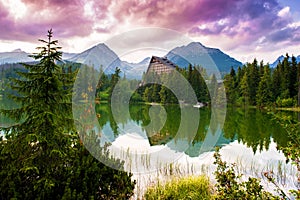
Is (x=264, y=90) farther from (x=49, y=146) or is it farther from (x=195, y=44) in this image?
(x=49, y=146)

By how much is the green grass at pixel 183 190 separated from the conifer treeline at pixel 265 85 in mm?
28051

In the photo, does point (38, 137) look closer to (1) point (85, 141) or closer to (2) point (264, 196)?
(1) point (85, 141)

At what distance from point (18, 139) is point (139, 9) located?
11.6 ft

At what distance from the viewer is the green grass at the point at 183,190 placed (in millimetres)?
4281

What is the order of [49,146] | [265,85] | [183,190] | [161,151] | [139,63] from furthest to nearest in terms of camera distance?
[265,85] < [161,151] < [139,63] < [183,190] < [49,146]

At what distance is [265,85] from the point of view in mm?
33062

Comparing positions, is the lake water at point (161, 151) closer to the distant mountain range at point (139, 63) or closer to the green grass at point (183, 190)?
the green grass at point (183, 190)

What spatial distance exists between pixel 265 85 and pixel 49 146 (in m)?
33.4

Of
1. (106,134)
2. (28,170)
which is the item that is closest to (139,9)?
(106,134)

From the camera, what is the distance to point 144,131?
6312mm

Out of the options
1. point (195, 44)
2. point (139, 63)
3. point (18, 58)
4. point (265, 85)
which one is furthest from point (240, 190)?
point (265, 85)

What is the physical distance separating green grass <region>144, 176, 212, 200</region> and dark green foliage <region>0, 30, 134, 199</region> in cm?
80

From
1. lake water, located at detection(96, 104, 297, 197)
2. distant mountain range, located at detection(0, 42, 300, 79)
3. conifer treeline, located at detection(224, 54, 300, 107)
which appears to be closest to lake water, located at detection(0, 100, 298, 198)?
lake water, located at detection(96, 104, 297, 197)

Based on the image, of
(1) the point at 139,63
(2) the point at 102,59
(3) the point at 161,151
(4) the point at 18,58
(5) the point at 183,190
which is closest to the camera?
(2) the point at 102,59
